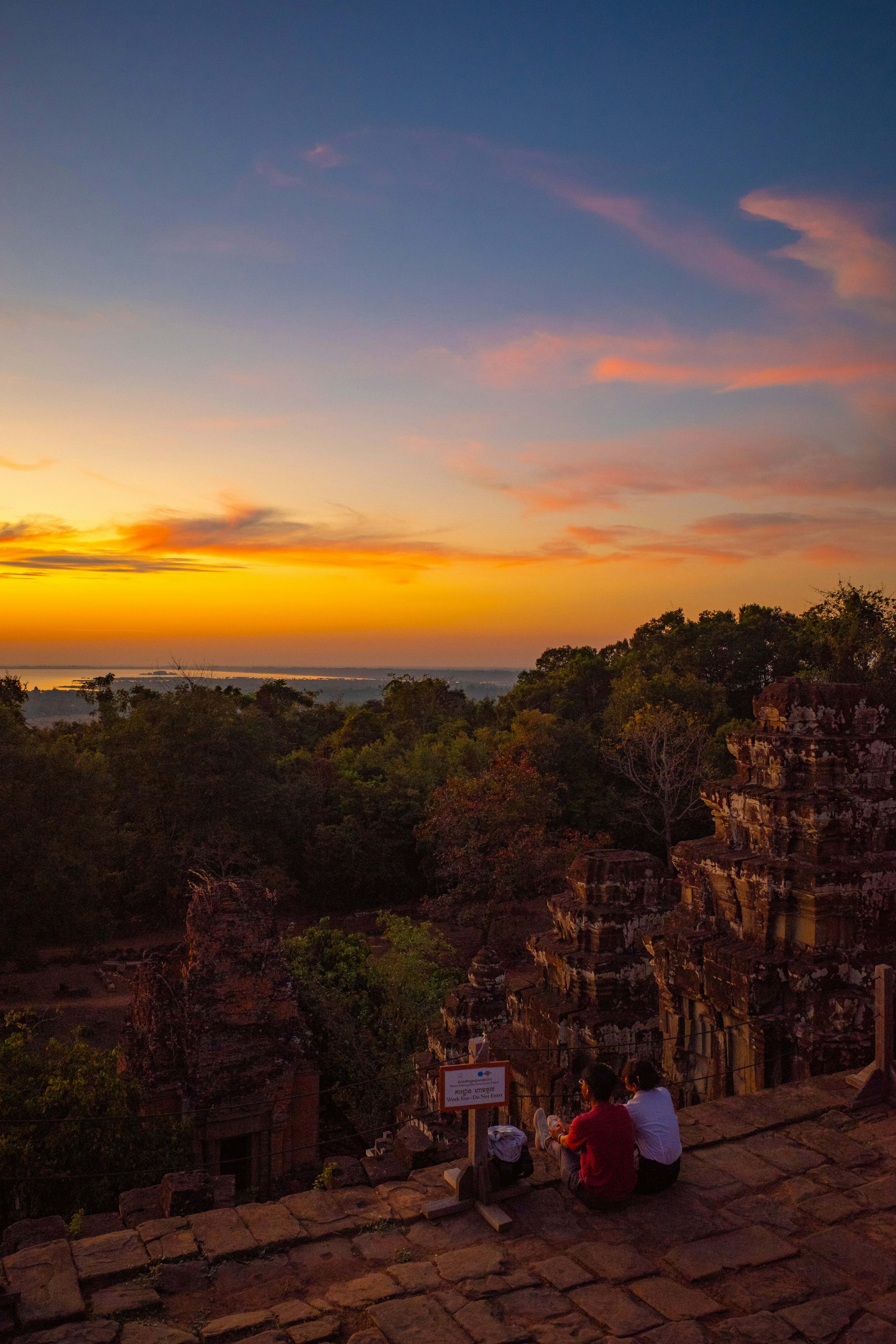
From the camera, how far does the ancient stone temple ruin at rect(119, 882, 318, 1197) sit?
1202 cm

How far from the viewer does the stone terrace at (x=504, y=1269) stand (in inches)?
176

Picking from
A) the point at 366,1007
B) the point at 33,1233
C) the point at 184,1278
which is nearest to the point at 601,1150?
the point at 184,1278

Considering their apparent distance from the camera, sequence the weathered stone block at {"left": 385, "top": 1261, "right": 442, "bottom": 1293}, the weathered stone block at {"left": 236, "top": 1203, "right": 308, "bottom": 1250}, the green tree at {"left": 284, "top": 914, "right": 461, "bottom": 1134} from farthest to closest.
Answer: the green tree at {"left": 284, "top": 914, "right": 461, "bottom": 1134}, the weathered stone block at {"left": 236, "top": 1203, "right": 308, "bottom": 1250}, the weathered stone block at {"left": 385, "top": 1261, "right": 442, "bottom": 1293}

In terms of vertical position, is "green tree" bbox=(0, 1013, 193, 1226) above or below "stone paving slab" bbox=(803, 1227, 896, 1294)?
below

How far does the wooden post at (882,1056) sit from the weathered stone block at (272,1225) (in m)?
4.45

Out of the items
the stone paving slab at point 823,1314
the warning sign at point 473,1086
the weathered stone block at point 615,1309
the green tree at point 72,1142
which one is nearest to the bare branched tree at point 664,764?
the green tree at point 72,1142

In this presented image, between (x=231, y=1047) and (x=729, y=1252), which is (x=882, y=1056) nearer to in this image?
(x=729, y=1252)

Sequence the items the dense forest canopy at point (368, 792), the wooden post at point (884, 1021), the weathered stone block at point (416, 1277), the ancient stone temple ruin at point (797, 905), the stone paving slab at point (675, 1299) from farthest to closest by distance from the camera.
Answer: the dense forest canopy at point (368, 792), the ancient stone temple ruin at point (797, 905), the wooden post at point (884, 1021), the weathered stone block at point (416, 1277), the stone paving slab at point (675, 1299)

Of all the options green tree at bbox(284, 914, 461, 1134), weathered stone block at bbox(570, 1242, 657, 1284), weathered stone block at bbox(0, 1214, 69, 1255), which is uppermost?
weathered stone block at bbox(570, 1242, 657, 1284)

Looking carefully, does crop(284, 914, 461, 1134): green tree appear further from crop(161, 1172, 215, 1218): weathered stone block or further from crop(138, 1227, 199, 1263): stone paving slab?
crop(138, 1227, 199, 1263): stone paving slab

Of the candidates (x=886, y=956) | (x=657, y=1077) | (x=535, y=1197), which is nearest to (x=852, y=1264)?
→ (x=657, y=1077)

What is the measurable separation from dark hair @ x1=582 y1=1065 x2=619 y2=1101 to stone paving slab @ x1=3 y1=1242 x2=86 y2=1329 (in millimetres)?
3129

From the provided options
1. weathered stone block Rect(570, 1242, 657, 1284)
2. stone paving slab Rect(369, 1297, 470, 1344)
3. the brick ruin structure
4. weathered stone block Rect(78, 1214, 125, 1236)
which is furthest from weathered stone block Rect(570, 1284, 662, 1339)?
the brick ruin structure

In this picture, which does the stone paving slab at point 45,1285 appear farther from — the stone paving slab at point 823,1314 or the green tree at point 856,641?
the green tree at point 856,641
